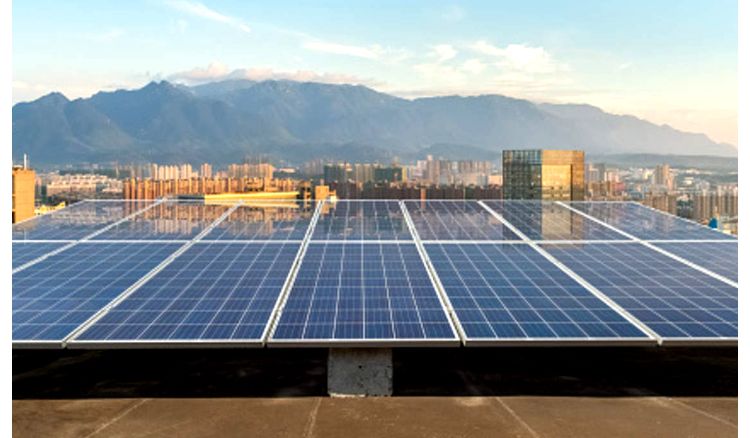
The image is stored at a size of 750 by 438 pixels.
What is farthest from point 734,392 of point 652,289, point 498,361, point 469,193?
point 469,193

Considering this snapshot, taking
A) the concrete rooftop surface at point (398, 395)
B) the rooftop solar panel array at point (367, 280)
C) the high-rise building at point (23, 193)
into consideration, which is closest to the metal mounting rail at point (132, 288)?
the rooftop solar panel array at point (367, 280)

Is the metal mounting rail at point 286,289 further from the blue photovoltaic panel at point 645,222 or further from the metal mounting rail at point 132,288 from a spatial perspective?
the blue photovoltaic panel at point 645,222

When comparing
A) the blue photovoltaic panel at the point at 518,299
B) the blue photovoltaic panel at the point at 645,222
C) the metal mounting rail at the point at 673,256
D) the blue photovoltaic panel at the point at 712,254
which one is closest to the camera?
the blue photovoltaic panel at the point at 518,299

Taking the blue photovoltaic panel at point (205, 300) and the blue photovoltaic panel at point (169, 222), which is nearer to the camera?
the blue photovoltaic panel at point (205, 300)

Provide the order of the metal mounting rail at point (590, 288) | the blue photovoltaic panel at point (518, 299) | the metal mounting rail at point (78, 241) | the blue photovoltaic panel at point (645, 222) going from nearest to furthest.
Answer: the blue photovoltaic panel at point (518, 299) → the metal mounting rail at point (590, 288) → the metal mounting rail at point (78, 241) → the blue photovoltaic panel at point (645, 222)

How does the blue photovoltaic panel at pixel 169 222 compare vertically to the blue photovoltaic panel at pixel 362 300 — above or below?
above

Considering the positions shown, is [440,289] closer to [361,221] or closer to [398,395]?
[398,395]

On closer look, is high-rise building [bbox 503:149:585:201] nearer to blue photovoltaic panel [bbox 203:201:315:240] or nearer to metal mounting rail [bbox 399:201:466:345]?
blue photovoltaic panel [bbox 203:201:315:240]

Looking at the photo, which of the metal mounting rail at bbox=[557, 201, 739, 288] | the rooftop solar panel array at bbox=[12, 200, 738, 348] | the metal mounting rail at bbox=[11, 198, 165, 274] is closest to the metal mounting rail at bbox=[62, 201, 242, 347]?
the rooftop solar panel array at bbox=[12, 200, 738, 348]
